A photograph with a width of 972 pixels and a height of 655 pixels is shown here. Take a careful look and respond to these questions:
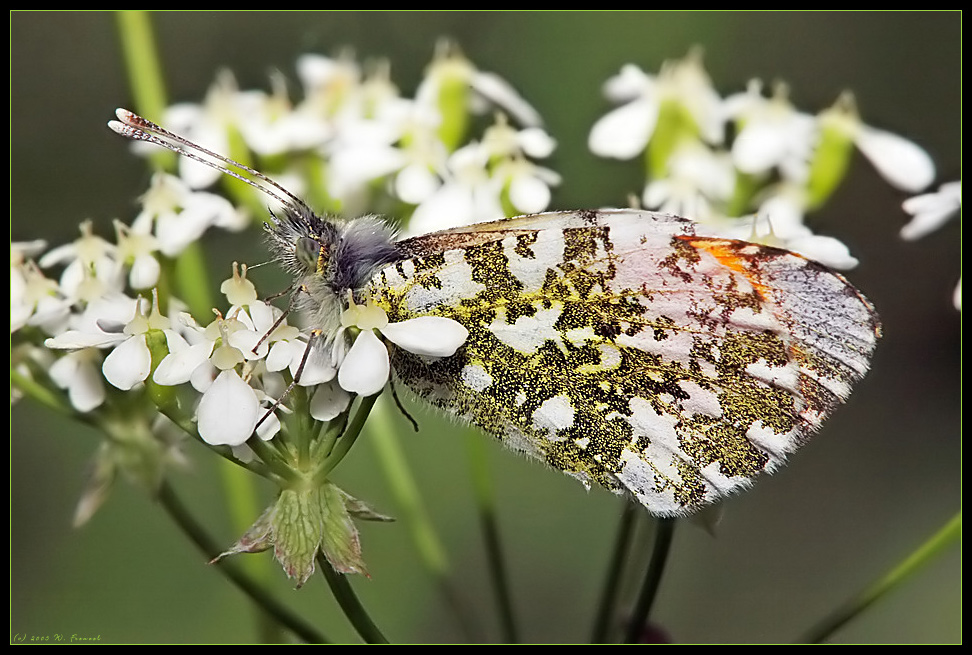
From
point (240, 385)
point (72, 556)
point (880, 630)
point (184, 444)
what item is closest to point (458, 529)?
point (72, 556)

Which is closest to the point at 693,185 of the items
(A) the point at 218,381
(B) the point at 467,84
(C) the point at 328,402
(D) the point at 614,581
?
(B) the point at 467,84

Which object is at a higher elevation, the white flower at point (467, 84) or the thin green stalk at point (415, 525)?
the white flower at point (467, 84)

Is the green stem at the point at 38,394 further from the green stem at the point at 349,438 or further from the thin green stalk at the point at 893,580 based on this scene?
the thin green stalk at the point at 893,580

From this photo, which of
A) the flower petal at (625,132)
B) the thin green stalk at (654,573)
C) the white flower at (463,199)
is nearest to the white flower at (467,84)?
the flower petal at (625,132)

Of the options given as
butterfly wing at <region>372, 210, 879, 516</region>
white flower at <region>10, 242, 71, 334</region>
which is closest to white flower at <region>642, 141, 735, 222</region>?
butterfly wing at <region>372, 210, 879, 516</region>

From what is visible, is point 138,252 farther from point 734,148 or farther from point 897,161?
point 897,161

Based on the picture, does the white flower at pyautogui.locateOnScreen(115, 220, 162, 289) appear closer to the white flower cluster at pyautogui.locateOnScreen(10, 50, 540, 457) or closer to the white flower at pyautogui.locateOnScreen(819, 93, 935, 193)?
the white flower cluster at pyautogui.locateOnScreen(10, 50, 540, 457)
